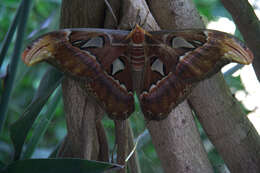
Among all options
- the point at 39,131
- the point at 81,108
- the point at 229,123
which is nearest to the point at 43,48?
the point at 81,108

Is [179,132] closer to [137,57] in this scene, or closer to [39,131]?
[137,57]

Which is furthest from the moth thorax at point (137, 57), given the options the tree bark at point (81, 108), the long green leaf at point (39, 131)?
the long green leaf at point (39, 131)

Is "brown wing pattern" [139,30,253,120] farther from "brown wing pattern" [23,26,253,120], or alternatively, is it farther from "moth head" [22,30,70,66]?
"moth head" [22,30,70,66]

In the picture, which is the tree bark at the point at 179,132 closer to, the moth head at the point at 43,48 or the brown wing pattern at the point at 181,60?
the brown wing pattern at the point at 181,60

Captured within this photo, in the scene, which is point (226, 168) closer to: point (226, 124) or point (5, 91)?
point (226, 124)

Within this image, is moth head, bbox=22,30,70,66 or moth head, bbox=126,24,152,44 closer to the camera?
moth head, bbox=22,30,70,66

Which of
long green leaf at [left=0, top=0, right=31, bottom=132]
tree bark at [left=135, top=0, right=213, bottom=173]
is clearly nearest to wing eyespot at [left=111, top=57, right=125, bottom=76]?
tree bark at [left=135, top=0, right=213, bottom=173]

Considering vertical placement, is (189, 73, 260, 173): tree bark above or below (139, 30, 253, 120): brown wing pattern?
below
